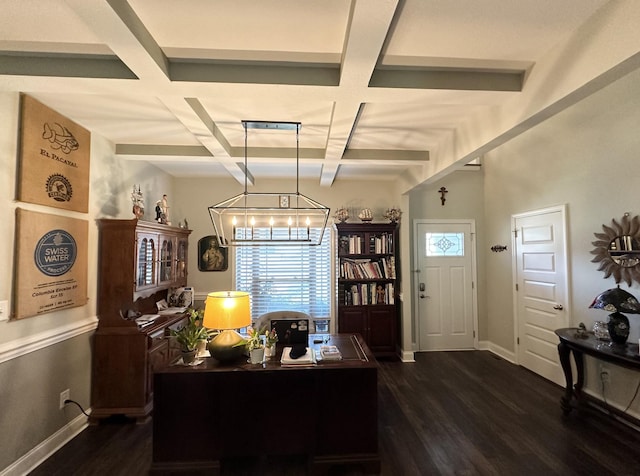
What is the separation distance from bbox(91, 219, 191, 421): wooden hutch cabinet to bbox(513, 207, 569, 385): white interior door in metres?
4.41

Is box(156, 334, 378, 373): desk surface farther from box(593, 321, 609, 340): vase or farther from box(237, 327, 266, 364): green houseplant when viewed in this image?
box(593, 321, 609, 340): vase

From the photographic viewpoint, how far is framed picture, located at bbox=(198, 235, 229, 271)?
464cm

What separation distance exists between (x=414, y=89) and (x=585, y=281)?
9.68 ft

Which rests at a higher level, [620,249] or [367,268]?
[620,249]

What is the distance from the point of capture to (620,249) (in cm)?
278

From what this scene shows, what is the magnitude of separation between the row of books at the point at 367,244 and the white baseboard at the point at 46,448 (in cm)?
340

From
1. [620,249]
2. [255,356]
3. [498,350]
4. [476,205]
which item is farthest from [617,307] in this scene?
[255,356]

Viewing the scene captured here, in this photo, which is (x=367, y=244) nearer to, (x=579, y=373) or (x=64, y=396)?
(x=579, y=373)

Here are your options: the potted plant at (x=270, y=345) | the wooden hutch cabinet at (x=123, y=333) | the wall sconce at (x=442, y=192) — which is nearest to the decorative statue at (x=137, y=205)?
the wooden hutch cabinet at (x=123, y=333)

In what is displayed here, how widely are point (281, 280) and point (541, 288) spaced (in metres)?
3.48

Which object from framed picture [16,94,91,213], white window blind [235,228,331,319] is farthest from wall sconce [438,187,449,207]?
framed picture [16,94,91,213]

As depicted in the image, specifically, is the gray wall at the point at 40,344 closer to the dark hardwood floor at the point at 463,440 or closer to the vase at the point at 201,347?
the dark hardwood floor at the point at 463,440

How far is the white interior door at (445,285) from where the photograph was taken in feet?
15.7

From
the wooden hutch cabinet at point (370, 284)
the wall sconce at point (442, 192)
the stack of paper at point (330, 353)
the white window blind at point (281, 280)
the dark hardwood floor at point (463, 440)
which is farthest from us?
the wall sconce at point (442, 192)
